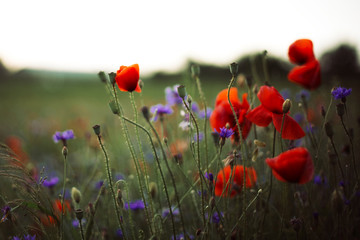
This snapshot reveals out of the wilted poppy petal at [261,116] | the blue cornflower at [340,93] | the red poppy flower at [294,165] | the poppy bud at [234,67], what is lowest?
the red poppy flower at [294,165]

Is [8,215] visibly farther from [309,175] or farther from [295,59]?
[295,59]

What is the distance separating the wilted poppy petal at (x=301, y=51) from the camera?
47.5 inches

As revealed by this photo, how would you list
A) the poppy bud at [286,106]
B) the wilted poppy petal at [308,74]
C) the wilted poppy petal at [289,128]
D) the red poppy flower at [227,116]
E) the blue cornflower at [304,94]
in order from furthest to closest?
the blue cornflower at [304,94]
the wilted poppy petal at [308,74]
the red poppy flower at [227,116]
the wilted poppy petal at [289,128]
the poppy bud at [286,106]

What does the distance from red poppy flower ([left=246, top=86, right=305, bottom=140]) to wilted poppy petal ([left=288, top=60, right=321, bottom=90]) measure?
319mm

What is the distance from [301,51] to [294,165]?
0.63 m

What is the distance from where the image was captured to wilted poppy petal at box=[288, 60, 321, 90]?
4.20ft

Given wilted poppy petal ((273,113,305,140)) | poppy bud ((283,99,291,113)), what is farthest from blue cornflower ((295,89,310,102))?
poppy bud ((283,99,291,113))

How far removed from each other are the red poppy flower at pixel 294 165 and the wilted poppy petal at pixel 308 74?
58cm

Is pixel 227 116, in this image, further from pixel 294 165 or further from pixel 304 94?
pixel 304 94

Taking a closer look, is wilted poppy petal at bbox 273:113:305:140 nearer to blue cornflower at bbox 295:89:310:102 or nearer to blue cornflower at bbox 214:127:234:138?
blue cornflower at bbox 214:127:234:138

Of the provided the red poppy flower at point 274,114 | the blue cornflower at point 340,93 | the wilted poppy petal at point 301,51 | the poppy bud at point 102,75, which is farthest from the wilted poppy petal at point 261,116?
the poppy bud at point 102,75

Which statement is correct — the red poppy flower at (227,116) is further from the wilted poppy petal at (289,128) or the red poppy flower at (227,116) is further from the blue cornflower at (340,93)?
the blue cornflower at (340,93)

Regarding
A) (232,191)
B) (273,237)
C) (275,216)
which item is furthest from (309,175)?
(275,216)

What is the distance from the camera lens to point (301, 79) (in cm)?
130
